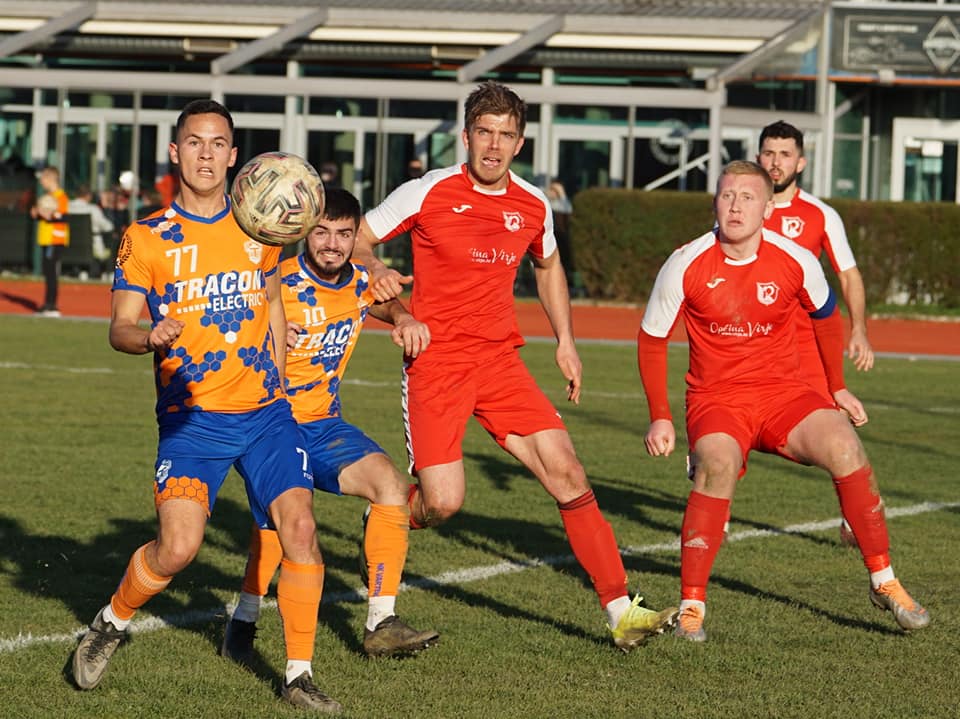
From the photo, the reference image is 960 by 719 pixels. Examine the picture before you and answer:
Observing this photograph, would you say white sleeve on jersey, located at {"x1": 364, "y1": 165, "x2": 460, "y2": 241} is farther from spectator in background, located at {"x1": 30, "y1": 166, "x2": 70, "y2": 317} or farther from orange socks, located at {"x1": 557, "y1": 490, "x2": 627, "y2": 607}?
spectator in background, located at {"x1": 30, "y1": 166, "x2": 70, "y2": 317}

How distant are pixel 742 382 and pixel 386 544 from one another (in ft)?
5.70

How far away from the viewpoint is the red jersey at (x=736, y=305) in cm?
722

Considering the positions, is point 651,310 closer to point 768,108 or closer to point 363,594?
point 363,594

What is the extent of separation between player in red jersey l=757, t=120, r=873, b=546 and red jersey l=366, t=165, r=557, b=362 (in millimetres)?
2183

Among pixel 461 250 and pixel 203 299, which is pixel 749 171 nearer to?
pixel 461 250

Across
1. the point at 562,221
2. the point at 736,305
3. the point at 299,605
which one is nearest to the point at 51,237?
the point at 562,221

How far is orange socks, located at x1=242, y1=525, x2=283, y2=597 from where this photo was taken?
6590 mm

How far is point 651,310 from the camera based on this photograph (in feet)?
24.0

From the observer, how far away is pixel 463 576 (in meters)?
7.99

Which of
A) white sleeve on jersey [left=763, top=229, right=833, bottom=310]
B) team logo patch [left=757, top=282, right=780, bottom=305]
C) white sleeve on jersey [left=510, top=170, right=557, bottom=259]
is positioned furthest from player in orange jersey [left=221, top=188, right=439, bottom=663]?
white sleeve on jersey [left=763, top=229, right=833, bottom=310]

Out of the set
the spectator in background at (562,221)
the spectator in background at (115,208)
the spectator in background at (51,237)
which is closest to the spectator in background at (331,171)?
the spectator in background at (115,208)

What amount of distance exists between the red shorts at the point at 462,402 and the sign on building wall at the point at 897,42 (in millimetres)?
29898

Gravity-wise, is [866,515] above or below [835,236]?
below

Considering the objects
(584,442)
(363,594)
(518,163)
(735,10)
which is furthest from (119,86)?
(363,594)
